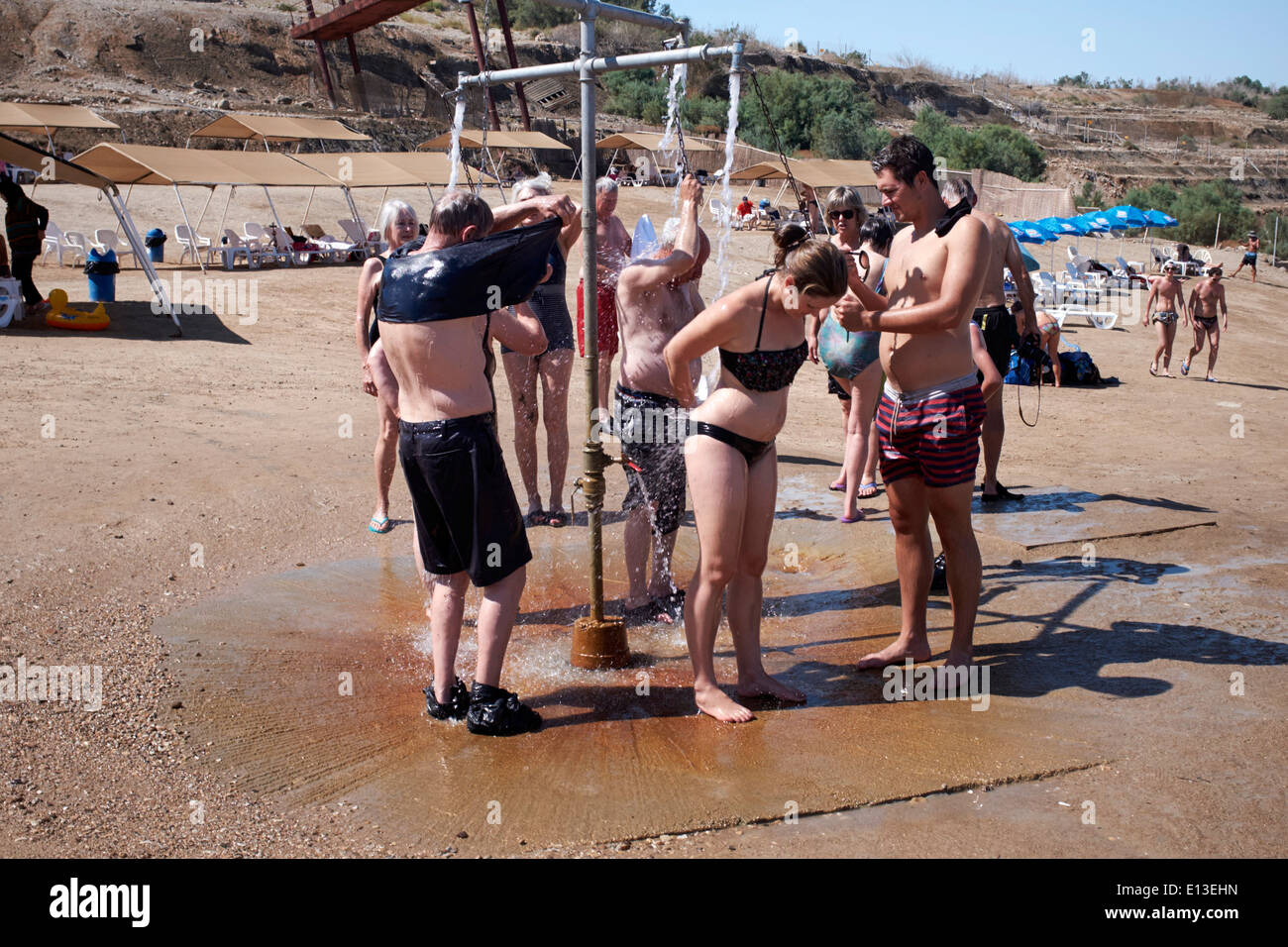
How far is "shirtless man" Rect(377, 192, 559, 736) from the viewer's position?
3781mm

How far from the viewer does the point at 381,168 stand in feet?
74.5

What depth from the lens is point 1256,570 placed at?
5.43 m

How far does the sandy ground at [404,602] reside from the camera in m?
3.21

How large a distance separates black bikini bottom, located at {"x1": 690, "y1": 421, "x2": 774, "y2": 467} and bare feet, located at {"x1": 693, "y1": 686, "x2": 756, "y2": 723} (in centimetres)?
86

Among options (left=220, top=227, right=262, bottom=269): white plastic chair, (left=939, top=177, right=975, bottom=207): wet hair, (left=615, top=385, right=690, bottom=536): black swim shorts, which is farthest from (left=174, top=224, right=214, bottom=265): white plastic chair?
(left=939, top=177, right=975, bottom=207): wet hair

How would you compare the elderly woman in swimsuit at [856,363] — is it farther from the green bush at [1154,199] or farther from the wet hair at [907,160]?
the green bush at [1154,199]

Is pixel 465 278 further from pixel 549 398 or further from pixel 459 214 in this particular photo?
pixel 549 398

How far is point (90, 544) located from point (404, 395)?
2562mm

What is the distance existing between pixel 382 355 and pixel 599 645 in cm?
180

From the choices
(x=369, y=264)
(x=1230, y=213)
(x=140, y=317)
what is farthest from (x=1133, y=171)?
(x=369, y=264)

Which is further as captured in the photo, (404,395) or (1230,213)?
(1230,213)

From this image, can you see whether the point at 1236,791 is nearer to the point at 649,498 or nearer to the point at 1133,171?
the point at 649,498

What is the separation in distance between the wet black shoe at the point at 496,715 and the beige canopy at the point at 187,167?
1631 cm

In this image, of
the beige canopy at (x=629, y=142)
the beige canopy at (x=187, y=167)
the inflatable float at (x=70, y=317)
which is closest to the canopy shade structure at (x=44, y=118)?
the beige canopy at (x=187, y=167)
